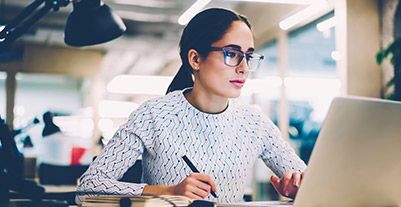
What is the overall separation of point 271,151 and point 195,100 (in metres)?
0.31

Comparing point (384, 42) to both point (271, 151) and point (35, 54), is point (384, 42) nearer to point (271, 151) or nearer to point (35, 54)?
point (271, 151)

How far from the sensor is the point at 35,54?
9.27 meters

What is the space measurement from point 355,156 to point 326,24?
438 centimetres

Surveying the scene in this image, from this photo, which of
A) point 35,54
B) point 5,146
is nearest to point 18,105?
point 35,54

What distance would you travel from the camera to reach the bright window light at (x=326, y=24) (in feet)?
16.6

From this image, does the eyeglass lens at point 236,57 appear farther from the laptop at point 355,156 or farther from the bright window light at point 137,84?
the bright window light at point 137,84

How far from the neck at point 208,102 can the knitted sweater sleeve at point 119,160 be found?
0.61 ft

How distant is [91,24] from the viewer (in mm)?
1515

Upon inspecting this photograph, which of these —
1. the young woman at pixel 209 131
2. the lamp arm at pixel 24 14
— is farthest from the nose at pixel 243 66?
the lamp arm at pixel 24 14

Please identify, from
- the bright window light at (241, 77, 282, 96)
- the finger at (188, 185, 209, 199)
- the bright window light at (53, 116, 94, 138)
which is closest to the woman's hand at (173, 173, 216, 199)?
the finger at (188, 185, 209, 199)

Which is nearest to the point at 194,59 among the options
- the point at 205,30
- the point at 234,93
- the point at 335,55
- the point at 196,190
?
the point at 205,30

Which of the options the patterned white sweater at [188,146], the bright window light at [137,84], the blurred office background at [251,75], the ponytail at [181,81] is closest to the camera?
the patterned white sweater at [188,146]

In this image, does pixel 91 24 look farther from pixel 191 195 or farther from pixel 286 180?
pixel 286 180

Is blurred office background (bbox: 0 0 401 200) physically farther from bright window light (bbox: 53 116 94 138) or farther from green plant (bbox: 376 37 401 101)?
green plant (bbox: 376 37 401 101)
